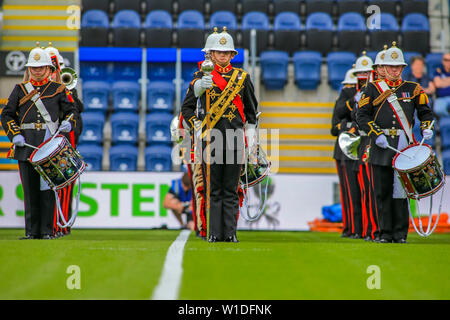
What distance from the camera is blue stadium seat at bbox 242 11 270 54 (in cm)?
1841

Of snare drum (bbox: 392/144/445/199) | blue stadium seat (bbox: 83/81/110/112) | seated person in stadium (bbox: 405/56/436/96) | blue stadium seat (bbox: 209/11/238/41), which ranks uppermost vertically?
blue stadium seat (bbox: 209/11/238/41)

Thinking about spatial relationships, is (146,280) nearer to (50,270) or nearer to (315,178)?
(50,270)

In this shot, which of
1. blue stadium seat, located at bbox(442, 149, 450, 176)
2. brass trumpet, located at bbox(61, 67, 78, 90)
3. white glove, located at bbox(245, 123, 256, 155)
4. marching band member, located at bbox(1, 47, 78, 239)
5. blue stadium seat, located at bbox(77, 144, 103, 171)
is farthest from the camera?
blue stadium seat, located at bbox(77, 144, 103, 171)

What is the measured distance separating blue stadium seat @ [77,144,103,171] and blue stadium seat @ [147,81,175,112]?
1.65 m

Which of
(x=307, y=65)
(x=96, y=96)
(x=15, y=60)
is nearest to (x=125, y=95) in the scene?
(x=96, y=96)

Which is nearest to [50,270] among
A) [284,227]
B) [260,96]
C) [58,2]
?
[284,227]

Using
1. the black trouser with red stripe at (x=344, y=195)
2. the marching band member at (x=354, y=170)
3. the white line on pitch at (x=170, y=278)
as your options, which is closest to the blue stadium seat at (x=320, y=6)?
the marching band member at (x=354, y=170)

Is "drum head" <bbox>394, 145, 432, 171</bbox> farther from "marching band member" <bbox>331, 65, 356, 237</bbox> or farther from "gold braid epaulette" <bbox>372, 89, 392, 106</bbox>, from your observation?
"marching band member" <bbox>331, 65, 356, 237</bbox>

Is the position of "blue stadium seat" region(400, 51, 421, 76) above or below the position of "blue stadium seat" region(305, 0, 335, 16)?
below

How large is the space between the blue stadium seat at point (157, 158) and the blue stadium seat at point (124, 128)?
19.2 inches

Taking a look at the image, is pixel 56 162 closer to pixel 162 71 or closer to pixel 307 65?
pixel 162 71

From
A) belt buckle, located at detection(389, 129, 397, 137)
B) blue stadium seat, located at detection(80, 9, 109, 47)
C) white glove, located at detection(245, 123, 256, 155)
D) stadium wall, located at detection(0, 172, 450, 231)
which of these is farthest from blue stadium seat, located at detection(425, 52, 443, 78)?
white glove, located at detection(245, 123, 256, 155)

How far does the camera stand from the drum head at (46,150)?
8.88 meters

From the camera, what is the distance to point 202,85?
27.6 feet
